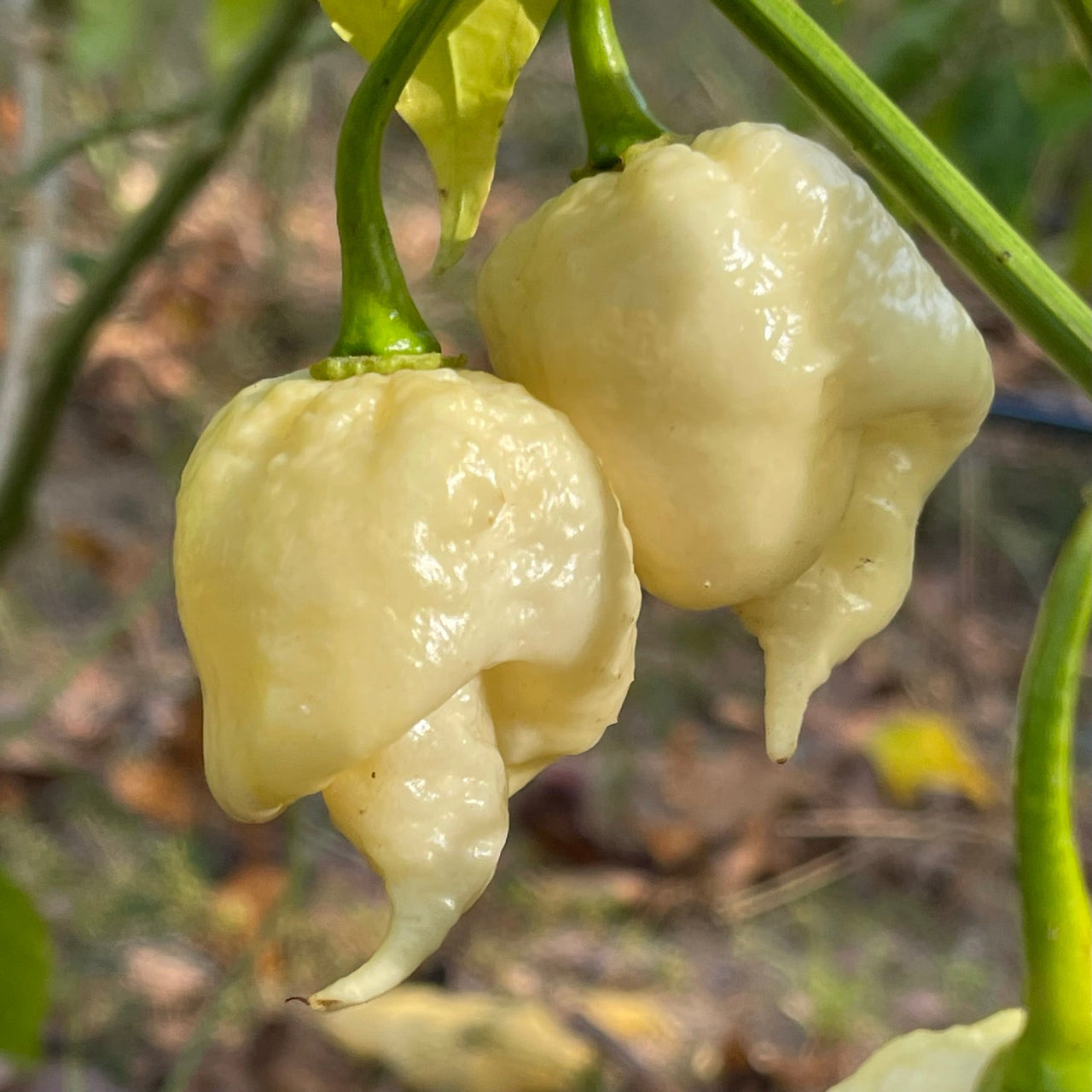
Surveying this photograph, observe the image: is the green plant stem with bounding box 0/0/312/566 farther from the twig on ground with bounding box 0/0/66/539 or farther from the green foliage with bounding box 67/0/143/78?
the green foliage with bounding box 67/0/143/78

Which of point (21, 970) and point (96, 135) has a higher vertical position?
point (96, 135)

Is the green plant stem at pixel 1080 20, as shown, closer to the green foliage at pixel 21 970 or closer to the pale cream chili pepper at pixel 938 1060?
the pale cream chili pepper at pixel 938 1060

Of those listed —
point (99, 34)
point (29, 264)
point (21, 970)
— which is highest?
point (99, 34)

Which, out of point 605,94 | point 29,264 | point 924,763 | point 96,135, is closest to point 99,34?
point 29,264

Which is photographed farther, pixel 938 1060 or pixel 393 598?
pixel 938 1060

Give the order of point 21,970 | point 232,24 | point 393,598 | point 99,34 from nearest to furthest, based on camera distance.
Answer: point 393,598
point 21,970
point 232,24
point 99,34

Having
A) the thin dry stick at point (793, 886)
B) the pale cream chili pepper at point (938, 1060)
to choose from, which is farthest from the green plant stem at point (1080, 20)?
the thin dry stick at point (793, 886)

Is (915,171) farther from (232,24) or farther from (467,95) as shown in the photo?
(232,24)
